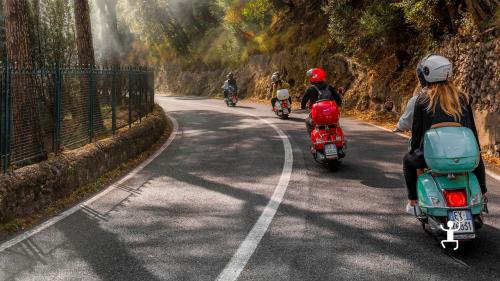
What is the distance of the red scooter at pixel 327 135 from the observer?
9.17 m

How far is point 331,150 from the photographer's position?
9.13 metres

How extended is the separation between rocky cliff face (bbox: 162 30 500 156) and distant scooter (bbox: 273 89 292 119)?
12.1ft

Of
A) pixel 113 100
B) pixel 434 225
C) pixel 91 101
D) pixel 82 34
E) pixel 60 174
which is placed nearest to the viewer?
pixel 434 225

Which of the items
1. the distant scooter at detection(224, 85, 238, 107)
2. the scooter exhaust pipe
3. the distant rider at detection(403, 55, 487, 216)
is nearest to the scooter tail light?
the scooter exhaust pipe

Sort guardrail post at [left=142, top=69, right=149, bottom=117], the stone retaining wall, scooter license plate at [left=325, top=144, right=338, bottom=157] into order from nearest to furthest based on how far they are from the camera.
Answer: the stone retaining wall, scooter license plate at [left=325, top=144, right=338, bottom=157], guardrail post at [left=142, top=69, right=149, bottom=117]

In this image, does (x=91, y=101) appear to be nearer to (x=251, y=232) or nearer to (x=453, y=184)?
(x=251, y=232)

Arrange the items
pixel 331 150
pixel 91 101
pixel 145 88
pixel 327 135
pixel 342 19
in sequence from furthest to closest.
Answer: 1. pixel 342 19
2. pixel 145 88
3. pixel 91 101
4. pixel 327 135
5. pixel 331 150

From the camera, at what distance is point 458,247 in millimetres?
5000

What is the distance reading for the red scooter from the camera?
9.17 m

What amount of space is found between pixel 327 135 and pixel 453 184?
4.47m

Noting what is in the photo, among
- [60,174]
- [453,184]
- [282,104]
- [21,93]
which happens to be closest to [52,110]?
[21,93]

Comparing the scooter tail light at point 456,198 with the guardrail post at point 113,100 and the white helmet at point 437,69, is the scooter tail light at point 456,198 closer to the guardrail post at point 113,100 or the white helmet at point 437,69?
the white helmet at point 437,69

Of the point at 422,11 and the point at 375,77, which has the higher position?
the point at 422,11

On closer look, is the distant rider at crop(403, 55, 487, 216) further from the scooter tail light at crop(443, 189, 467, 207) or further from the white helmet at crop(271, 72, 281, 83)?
the white helmet at crop(271, 72, 281, 83)
